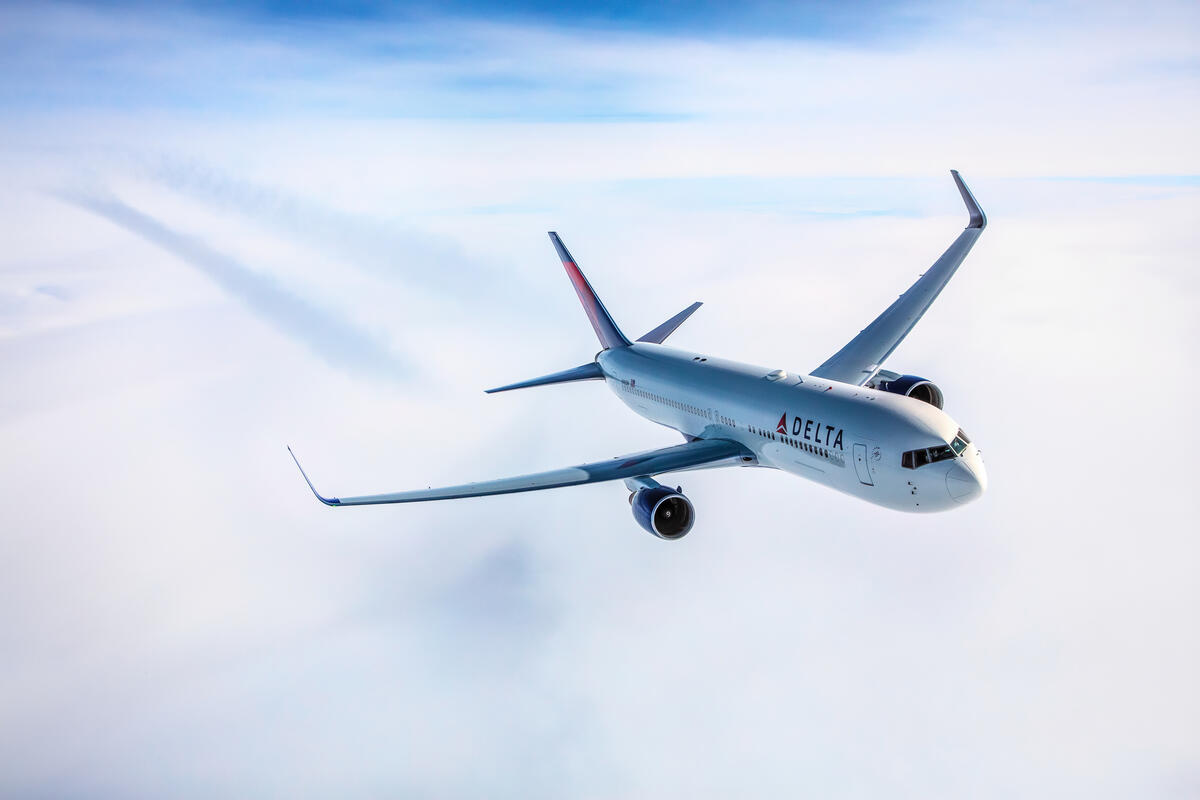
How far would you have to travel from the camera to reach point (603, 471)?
27891 mm

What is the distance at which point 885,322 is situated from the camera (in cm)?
3538

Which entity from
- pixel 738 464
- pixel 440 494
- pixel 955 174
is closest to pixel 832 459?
pixel 738 464

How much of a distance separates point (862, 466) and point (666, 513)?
6.50 meters

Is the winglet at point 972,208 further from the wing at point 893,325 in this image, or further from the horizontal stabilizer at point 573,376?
the horizontal stabilizer at point 573,376

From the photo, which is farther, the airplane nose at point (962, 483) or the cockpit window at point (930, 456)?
the cockpit window at point (930, 456)

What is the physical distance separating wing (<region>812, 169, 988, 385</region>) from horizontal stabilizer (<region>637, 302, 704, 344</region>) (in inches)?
321

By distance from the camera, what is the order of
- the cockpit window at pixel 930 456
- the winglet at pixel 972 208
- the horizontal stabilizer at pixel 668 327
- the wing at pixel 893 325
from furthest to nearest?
the winglet at pixel 972 208, the horizontal stabilizer at pixel 668 327, the wing at pixel 893 325, the cockpit window at pixel 930 456

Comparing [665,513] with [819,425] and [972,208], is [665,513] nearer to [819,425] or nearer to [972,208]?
[819,425]

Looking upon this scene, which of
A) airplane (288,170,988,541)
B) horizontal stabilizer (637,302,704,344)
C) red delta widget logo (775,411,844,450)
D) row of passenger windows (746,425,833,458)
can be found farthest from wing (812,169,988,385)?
horizontal stabilizer (637,302,704,344)

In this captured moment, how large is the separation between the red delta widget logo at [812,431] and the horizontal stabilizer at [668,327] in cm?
1296

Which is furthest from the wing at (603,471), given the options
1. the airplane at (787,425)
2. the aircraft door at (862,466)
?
the aircraft door at (862,466)

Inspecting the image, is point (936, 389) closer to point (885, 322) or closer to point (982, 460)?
point (885, 322)

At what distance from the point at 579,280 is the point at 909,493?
22909mm

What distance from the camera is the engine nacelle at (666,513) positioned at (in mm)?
26594
